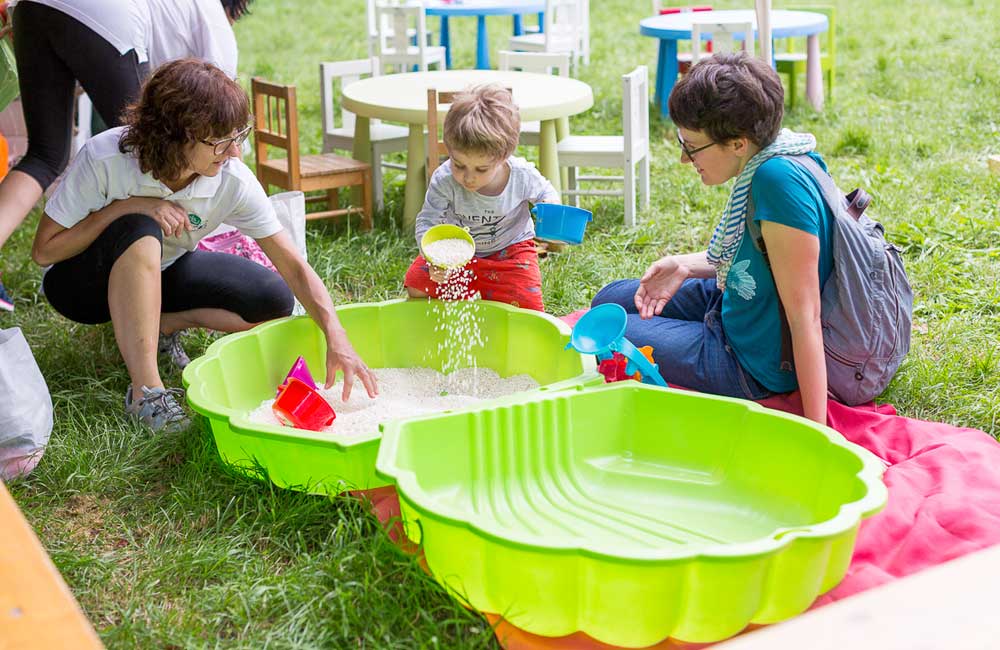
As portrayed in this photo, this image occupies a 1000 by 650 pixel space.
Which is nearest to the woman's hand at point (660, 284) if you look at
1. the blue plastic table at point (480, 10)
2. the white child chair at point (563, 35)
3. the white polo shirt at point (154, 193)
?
the white polo shirt at point (154, 193)

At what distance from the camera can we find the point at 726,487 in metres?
2.21

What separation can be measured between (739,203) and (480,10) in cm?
537

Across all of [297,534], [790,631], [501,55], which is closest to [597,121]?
[501,55]

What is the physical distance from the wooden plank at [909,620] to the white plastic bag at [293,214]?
2.16 meters

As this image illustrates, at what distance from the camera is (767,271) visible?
231cm

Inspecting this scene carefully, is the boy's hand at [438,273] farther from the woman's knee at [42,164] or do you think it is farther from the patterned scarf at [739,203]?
the woman's knee at [42,164]

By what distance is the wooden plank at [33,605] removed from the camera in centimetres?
Answer: 113

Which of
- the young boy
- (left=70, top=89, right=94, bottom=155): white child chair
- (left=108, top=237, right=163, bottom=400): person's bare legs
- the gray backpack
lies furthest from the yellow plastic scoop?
(left=70, top=89, right=94, bottom=155): white child chair

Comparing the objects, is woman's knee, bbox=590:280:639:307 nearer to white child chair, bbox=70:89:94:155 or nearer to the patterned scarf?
the patterned scarf

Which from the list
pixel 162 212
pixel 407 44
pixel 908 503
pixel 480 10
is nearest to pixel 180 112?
pixel 162 212

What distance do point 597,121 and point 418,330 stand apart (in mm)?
3433

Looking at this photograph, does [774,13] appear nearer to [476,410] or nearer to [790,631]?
[476,410]

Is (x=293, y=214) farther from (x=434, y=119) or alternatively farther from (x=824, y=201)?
(x=824, y=201)

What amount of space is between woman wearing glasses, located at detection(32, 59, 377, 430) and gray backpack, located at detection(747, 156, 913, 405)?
3.52 ft
